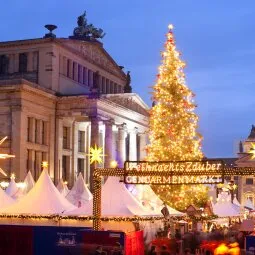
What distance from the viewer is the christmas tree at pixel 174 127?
41.8m

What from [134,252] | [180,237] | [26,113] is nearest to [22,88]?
[26,113]

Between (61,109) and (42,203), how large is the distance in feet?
100

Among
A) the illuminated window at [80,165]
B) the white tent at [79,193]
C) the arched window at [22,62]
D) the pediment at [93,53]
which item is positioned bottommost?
the white tent at [79,193]

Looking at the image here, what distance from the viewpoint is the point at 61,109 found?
6419 cm

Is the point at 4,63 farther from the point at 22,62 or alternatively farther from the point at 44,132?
the point at 44,132

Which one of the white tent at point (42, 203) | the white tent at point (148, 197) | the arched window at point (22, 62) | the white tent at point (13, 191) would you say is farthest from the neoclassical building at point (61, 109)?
the white tent at point (42, 203)

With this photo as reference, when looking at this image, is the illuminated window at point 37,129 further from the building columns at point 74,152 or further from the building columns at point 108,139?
the building columns at point 108,139

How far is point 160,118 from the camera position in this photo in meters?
42.5

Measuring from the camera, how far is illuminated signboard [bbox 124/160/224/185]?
24.9m

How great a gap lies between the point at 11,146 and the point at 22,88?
528 centimetres

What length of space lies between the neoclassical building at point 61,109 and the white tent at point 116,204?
81.3 feet

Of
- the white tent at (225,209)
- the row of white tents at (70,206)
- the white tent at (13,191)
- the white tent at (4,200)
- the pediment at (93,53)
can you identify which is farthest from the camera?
the pediment at (93,53)

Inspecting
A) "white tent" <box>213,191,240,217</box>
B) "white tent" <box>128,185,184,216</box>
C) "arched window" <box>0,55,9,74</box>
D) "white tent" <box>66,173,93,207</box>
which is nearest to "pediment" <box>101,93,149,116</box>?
"arched window" <box>0,55,9,74</box>

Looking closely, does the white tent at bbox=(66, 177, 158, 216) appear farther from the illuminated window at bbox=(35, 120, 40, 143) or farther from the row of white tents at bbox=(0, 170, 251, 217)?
the illuminated window at bbox=(35, 120, 40, 143)
